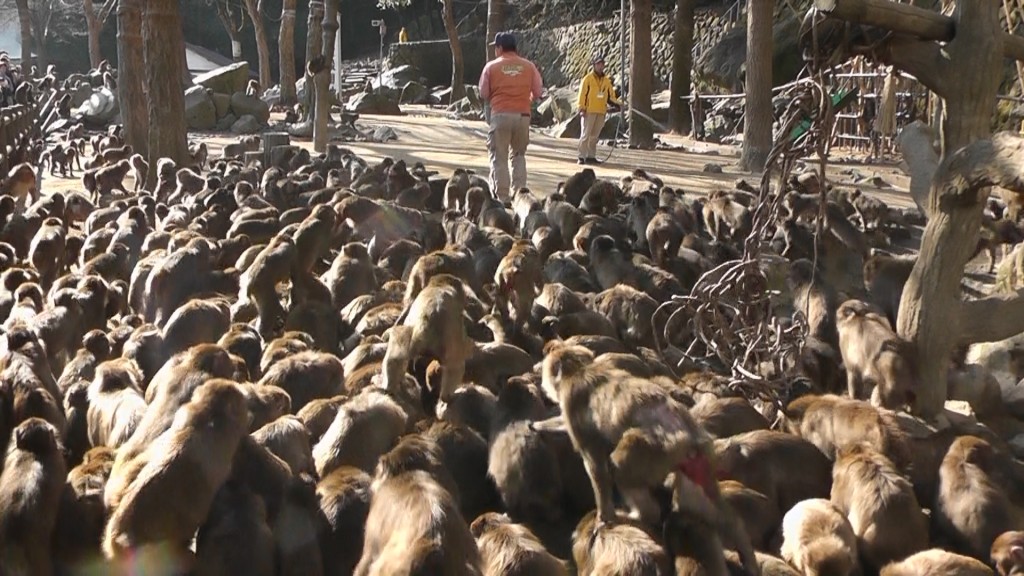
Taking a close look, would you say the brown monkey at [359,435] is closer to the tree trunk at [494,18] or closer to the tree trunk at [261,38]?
the tree trunk at [494,18]

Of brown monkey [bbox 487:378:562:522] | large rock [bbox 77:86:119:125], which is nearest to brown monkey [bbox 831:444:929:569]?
brown monkey [bbox 487:378:562:522]

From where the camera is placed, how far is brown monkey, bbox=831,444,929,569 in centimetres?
499

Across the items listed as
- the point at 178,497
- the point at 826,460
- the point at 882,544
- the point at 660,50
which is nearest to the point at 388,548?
the point at 178,497

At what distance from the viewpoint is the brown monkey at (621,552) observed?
14.4ft

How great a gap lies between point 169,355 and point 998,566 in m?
4.96

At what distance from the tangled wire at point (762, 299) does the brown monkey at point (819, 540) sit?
59.3 inches

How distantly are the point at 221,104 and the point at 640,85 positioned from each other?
12.3m

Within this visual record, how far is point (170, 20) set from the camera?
15.8 metres

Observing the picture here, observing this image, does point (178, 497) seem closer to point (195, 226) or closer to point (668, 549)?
point (668, 549)

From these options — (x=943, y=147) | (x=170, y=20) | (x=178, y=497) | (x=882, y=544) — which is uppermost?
(x=170, y=20)

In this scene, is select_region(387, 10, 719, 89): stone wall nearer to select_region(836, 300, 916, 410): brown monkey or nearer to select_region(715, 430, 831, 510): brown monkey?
select_region(836, 300, 916, 410): brown monkey

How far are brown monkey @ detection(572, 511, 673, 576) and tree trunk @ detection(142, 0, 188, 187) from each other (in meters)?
12.7

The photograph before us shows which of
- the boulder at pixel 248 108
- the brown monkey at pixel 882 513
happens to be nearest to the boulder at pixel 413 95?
the boulder at pixel 248 108

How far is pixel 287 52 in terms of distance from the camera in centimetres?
3256
